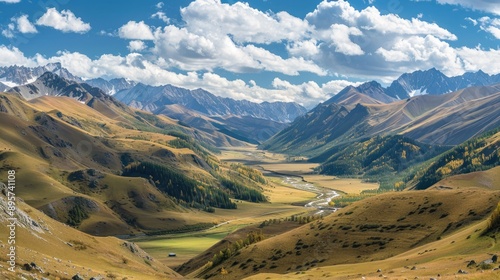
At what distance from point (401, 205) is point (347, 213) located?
64.9 ft

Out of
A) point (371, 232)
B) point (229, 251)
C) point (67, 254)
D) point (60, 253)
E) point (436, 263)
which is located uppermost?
point (60, 253)

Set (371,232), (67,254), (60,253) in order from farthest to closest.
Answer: (371,232) → (67,254) → (60,253)

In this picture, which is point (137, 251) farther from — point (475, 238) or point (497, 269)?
point (497, 269)

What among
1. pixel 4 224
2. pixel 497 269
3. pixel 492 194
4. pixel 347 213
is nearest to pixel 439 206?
pixel 492 194

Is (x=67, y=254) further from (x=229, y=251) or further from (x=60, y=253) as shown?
(x=229, y=251)

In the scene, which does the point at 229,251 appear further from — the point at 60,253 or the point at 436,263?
the point at 436,263

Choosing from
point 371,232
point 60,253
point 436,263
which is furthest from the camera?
point 371,232

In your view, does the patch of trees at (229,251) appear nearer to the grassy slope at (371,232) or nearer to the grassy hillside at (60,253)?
the grassy slope at (371,232)

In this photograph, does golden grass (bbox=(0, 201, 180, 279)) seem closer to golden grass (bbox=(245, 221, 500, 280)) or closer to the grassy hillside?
the grassy hillside

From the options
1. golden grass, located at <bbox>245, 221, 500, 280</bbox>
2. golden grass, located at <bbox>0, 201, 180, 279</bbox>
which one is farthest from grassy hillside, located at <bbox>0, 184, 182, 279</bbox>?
golden grass, located at <bbox>245, 221, 500, 280</bbox>

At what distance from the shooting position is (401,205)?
481 feet

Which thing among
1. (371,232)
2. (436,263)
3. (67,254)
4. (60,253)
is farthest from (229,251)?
(436,263)

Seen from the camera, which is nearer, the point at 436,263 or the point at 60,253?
the point at 436,263

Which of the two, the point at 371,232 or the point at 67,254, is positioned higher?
the point at 67,254
